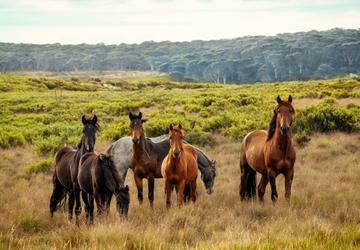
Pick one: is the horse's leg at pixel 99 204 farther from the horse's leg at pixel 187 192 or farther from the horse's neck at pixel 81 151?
the horse's leg at pixel 187 192

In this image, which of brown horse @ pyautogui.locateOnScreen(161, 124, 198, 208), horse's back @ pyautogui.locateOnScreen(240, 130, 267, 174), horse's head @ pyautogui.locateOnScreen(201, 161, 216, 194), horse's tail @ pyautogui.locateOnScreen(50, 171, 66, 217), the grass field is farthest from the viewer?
horse's head @ pyautogui.locateOnScreen(201, 161, 216, 194)

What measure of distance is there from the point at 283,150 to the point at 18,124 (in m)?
20.0

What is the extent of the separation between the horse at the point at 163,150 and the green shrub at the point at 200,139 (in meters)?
5.54

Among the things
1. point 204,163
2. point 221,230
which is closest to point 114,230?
point 221,230

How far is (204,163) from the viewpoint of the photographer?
10852 mm

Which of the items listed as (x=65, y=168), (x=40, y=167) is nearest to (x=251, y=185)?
(x=65, y=168)

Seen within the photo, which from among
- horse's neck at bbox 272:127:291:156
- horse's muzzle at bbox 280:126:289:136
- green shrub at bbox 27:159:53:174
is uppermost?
horse's muzzle at bbox 280:126:289:136

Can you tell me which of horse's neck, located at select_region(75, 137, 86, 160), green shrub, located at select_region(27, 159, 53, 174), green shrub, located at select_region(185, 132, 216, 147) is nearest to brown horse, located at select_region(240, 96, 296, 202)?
horse's neck, located at select_region(75, 137, 86, 160)

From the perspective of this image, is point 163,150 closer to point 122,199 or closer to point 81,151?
point 81,151

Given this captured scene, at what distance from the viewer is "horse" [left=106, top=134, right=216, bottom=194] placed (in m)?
10.6

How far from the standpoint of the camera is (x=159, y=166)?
1031 cm

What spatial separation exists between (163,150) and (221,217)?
123 inches

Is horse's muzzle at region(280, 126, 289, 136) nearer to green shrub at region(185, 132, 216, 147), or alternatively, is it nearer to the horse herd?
the horse herd

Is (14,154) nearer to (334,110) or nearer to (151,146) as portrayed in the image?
(151,146)
